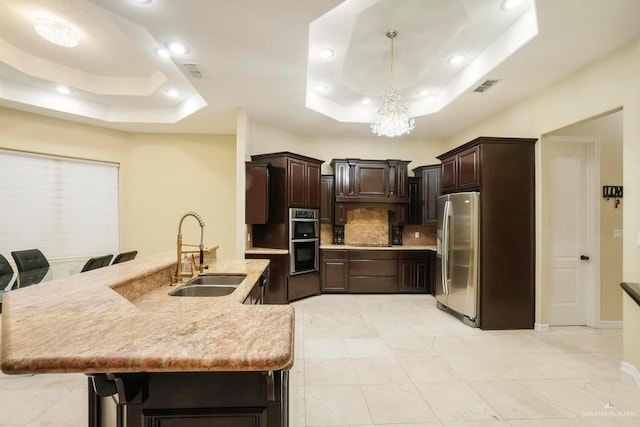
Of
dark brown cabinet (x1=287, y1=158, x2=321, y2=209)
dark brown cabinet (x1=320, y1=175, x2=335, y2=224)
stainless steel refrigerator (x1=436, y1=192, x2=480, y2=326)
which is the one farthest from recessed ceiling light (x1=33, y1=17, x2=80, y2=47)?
stainless steel refrigerator (x1=436, y1=192, x2=480, y2=326)

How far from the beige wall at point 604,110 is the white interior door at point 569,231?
0.92 ft

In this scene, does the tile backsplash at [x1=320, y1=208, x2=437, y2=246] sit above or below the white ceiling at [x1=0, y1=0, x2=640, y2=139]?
below

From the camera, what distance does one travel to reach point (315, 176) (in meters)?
4.75

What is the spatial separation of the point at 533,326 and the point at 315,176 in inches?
146

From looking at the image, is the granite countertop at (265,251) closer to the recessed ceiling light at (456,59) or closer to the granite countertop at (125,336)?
A: the granite countertop at (125,336)

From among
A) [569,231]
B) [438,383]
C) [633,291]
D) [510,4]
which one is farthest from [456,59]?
[438,383]

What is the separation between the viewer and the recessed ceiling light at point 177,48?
258 centimetres

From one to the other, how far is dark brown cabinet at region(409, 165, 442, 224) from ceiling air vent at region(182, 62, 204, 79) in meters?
4.09

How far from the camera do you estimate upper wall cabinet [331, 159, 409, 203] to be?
515 cm

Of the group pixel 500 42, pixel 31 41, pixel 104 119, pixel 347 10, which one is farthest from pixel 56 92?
pixel 500 42

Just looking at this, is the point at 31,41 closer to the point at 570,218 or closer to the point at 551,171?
the point at 551,171

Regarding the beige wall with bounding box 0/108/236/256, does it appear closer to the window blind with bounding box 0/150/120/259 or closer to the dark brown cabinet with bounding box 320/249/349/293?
the window blind with bounding box 0/150/120/259

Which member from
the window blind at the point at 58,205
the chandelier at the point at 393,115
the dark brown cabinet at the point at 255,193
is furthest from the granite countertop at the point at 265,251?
the window blind at the point at 58,205

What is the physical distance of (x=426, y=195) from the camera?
527cm
